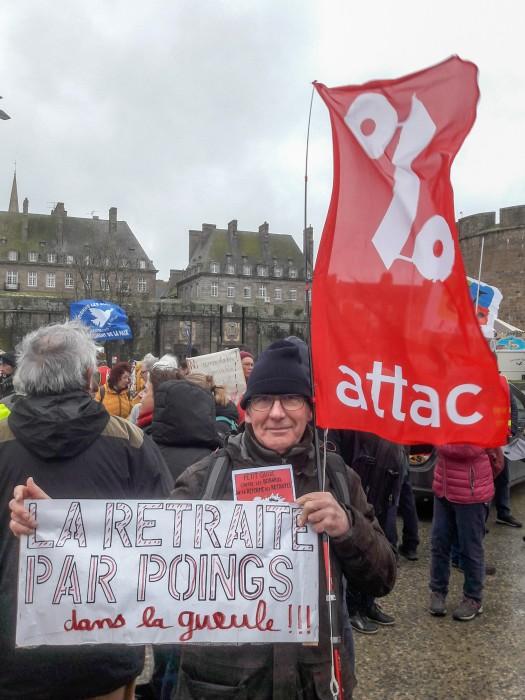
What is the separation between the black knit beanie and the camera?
2.29m

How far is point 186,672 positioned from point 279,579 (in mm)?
427

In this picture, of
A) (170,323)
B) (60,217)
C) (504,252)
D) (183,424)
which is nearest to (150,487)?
(183,424)

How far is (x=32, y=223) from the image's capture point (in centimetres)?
7475

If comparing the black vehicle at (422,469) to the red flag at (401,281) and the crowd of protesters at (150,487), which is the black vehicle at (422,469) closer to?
the crowd of protesters at (150,487)

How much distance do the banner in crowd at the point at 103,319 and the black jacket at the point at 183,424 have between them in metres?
7.75

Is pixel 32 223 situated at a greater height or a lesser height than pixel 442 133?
greater

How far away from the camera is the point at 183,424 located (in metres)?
3.58

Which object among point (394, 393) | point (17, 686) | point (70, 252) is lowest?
point (17, 686)

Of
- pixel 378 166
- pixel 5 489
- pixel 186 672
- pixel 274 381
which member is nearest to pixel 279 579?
pixel 186 672

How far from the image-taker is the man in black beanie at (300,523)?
6.52 feet

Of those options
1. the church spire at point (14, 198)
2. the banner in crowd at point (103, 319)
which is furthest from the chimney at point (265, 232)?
the banner in crowd at point (103, 319)

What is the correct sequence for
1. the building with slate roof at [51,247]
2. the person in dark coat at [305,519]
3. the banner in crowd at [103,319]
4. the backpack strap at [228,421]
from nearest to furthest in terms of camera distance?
1. the person in dark coat at [305,519]
2. the backpack strap at [228,421]
3. the banner in crowd at [103,319]
4. the building with slate roof at [51,247]

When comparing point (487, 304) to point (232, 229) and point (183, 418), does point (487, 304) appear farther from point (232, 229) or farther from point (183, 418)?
point (232, 229)

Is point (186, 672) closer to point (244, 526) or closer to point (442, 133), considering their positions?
point (244, 526)
